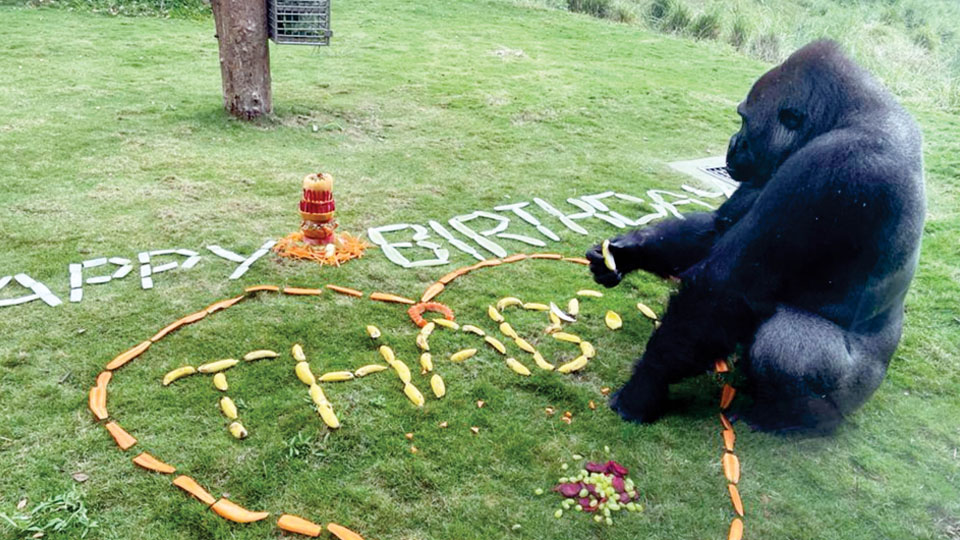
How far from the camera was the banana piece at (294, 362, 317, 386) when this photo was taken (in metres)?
3.06

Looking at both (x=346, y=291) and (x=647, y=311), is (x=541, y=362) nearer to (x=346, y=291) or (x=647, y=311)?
(x=647, y=311)

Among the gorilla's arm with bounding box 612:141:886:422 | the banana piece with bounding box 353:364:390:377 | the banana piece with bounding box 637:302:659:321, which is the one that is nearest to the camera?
the gorilla's arm with bounding box 612:141:886:422

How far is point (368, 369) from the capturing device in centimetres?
318

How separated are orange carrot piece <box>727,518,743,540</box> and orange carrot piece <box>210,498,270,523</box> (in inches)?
64.3

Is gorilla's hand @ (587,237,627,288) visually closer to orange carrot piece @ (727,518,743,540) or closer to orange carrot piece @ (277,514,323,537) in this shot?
orange carrot piece @ (727,518,743,540)

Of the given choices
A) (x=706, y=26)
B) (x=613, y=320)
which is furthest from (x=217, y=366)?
(x=706, y=26)

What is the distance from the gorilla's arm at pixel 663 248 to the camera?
3396 millimetres

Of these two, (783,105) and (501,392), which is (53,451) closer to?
(501,392)

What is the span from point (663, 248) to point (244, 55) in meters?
4.39

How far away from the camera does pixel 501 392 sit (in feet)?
10.3

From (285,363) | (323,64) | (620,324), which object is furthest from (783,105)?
(323,64)

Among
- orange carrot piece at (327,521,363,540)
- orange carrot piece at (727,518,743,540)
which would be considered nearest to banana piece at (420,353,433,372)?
orange carrot piece at (327,521,363,540)

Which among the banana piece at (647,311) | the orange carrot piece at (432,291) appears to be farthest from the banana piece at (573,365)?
the orange carrot piece at (432,291)

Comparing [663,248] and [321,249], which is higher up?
[663,248]
